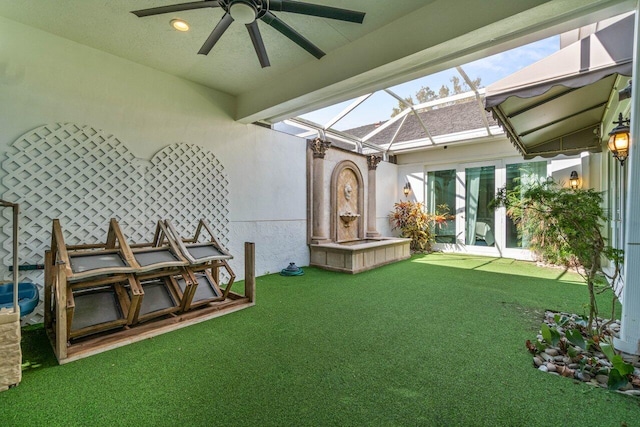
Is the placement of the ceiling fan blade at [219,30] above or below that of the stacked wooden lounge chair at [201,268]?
above

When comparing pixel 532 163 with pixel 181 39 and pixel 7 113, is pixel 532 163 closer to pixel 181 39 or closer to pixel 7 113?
pixel 181 39

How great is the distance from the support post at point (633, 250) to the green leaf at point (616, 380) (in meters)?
0.61

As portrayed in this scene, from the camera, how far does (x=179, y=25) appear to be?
3.07m

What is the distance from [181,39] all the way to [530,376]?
4.94 meters

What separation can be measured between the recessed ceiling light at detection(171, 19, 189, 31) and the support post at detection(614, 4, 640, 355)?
4.31 metres

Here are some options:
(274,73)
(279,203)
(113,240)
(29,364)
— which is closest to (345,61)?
(274,73)

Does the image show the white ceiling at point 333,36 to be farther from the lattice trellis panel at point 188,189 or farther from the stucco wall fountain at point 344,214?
the stucco wall fountain at point 344,214

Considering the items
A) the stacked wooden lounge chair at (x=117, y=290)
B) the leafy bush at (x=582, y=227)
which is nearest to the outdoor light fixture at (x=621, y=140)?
the leafy bush at (x=582, y=227)

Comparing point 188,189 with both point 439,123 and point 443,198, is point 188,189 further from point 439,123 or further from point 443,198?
point 443,198

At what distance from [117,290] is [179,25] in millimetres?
3034

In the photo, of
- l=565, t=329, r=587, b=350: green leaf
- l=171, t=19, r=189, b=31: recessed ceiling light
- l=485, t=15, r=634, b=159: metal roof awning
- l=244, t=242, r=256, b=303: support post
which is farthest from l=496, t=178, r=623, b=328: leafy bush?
l=171, t=19, r=189, b=31: recessed ceiling light

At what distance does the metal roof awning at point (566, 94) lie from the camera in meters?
2.84

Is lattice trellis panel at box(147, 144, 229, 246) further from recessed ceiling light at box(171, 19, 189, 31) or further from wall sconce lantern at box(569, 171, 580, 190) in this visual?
wall sconce lantern at box(569, 171, 580, 190)

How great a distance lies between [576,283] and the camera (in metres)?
4.64
